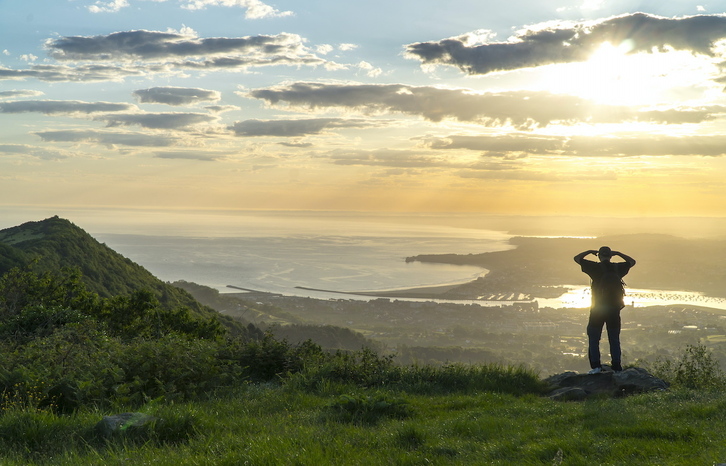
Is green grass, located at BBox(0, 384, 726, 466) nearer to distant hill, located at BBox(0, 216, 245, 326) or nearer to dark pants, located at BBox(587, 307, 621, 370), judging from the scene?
dark pants, located at BBox(587, 307, 621, 370)

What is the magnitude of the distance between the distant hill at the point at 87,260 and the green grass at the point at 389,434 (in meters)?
28.7

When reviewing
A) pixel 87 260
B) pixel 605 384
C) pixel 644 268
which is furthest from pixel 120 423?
pixel 644 268

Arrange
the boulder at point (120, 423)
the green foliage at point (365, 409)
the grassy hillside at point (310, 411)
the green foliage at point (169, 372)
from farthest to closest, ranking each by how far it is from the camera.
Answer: the green foliage at point (169, 372), the green foliage at point (365, 409), the boulder at point (120, 423), the grassy hillside at point (310, 411)

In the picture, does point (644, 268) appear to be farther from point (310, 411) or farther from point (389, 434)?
point (389, 434)

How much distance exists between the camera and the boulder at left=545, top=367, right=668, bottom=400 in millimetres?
9023

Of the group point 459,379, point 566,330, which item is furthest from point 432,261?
point 459,379

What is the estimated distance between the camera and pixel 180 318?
66.9ft

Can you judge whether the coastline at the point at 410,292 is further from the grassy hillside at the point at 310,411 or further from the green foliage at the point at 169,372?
the green foliage at the point at 169,372

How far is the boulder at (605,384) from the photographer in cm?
902

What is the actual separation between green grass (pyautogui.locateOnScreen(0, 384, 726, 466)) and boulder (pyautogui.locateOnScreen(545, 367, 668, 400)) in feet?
2.82

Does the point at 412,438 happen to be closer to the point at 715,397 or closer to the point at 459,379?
the point at 459,379

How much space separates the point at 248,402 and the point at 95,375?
2.40 meters

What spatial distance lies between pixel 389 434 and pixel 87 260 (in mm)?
39114

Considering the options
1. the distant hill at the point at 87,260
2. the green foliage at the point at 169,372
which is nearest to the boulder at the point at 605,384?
the green foliage at the point at 169,372
